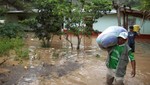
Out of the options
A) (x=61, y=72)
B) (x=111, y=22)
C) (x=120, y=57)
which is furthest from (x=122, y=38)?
(x=111, y=22)

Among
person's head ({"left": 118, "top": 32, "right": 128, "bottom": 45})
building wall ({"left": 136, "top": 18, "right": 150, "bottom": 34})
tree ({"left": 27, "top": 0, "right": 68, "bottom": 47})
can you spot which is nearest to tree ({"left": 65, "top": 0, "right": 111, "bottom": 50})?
tree ({"left": 27, "top": 0, "right": 68, "bottom": 47})

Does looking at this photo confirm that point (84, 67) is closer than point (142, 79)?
No

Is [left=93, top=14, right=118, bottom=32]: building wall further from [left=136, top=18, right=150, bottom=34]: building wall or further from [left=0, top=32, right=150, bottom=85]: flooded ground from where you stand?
[left=0, top=32, right=150, bottom=85]: flooded ground

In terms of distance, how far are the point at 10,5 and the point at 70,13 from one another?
784cm

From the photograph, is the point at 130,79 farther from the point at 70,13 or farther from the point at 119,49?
the point at 70,13

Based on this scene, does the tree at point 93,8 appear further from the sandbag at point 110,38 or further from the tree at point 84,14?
the sandbag at point 110,38

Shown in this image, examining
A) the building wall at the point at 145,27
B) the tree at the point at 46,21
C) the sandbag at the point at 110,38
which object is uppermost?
the sandbag at the point at 110,38

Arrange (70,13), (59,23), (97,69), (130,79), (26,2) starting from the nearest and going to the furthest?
(26,2)
(130,79)
(97,69)
(70,13)
(59,23)

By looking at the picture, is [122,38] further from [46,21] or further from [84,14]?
[46,21]

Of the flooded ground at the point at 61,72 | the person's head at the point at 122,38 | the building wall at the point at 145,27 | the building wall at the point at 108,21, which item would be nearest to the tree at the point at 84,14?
the flooded ground at the point at 61,72

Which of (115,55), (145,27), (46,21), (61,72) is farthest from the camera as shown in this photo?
(145,27)

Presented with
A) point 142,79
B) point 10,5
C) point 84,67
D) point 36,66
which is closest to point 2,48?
point 10,5

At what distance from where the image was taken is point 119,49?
5734 millimetres

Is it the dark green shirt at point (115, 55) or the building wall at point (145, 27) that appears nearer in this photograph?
the dark green shirt at point (115, 55)
